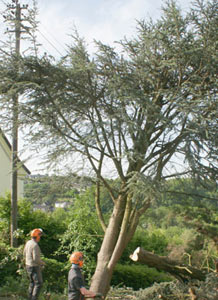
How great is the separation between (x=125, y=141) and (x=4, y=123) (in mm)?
3051

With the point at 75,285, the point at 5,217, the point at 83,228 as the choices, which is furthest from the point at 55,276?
the point at 75,285

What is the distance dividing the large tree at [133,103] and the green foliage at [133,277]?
5.11m

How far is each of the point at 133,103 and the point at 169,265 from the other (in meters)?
4.19

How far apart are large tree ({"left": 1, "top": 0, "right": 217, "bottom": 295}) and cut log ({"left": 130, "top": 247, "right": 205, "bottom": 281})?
791 millimetres

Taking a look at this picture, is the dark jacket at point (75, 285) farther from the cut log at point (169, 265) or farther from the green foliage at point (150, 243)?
the green foliage at point (150, 243)

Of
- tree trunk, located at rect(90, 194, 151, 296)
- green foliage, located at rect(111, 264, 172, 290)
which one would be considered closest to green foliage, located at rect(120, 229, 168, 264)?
green foliage, located at rect(111, 264, 172, 290)

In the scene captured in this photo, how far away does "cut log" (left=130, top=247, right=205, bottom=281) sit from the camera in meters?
9.94

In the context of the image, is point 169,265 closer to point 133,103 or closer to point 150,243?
point 133,103

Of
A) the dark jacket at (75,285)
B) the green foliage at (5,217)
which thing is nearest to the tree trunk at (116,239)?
the dark jacket at (75,285)

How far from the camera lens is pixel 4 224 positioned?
49.3 ft

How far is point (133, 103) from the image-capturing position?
9719mm

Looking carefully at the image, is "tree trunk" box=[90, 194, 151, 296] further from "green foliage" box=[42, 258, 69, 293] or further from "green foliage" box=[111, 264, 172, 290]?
"green foliage" box=[111, 264, 172, 290]

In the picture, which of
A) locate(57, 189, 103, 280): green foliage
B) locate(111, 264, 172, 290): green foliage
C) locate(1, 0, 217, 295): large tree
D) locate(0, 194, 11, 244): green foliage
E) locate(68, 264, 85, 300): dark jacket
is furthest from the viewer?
locate(111, 264, 172, 290): green foliage

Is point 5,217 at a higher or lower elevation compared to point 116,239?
higher
